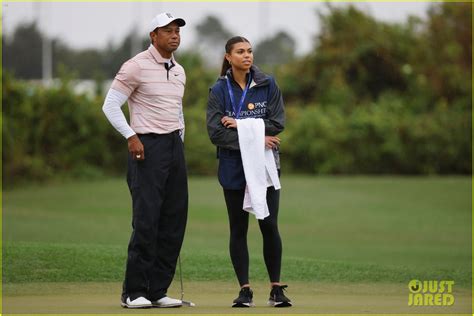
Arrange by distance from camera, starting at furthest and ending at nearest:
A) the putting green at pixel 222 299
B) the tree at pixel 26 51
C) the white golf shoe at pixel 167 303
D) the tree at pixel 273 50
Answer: the tree at pixel 273 50, the tree at pixel 26 51, the white golf shoe at pixel 167 303, the putting green at pixel 222 299

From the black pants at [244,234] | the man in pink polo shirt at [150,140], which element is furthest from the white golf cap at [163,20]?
the black pants at [244,234]

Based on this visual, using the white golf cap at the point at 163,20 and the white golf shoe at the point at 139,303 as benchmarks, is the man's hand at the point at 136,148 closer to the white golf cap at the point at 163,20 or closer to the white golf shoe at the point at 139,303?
the white golf cap at the point at 163,20

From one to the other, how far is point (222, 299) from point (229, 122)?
157cm

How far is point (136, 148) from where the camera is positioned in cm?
767

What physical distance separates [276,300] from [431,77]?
31360 millimetres

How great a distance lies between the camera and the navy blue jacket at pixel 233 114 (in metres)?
7.78

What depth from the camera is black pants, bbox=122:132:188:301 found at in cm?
777

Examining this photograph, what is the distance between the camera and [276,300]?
25.4 feet

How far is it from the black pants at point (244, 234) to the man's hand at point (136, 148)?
69 cm

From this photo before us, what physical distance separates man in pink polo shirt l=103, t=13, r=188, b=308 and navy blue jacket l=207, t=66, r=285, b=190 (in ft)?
0.95

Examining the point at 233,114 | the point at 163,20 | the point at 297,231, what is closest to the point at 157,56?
the point at 163,20

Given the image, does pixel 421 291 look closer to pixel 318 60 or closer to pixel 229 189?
pixel 229 189

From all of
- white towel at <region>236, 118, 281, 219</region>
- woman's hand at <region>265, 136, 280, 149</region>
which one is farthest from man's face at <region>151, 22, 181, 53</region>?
woman's hand at <region>265, 136, 280, 149</region>

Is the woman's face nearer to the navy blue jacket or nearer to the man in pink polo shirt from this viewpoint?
the navy blue jacket
